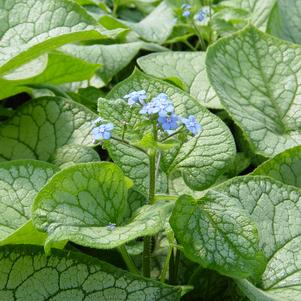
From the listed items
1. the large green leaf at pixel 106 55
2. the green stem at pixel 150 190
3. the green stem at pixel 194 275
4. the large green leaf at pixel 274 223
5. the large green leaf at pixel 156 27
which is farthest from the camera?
the large green leaf at pixel 156 27

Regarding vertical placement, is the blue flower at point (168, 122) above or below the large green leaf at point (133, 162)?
above

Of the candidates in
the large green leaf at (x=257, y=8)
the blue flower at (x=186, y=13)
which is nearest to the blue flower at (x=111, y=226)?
the blue flower at (x=186, y=13)

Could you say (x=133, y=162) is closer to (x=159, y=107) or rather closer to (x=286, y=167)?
(x=159, y=107)

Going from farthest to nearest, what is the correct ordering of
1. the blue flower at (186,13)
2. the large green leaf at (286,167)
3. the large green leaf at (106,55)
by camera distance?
1. the blue flower at (186,13)
2. the large green leaf at (106,55)
3. the large green leaf at (286,167)

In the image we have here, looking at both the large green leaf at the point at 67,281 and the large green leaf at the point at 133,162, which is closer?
the large green leaf at the point at 67,281

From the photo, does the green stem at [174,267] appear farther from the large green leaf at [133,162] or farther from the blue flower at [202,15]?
the blue flower at [202,15]

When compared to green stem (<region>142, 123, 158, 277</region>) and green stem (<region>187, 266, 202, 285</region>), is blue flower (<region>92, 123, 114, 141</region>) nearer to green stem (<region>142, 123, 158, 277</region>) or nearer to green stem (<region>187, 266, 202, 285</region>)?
green stem (<region>142, 123, 158, 277</region>)

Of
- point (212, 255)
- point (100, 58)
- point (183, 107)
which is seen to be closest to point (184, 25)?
point (100, 58)

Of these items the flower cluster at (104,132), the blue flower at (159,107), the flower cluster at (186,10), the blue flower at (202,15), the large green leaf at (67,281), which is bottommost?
the large green leaf at (67,281)
